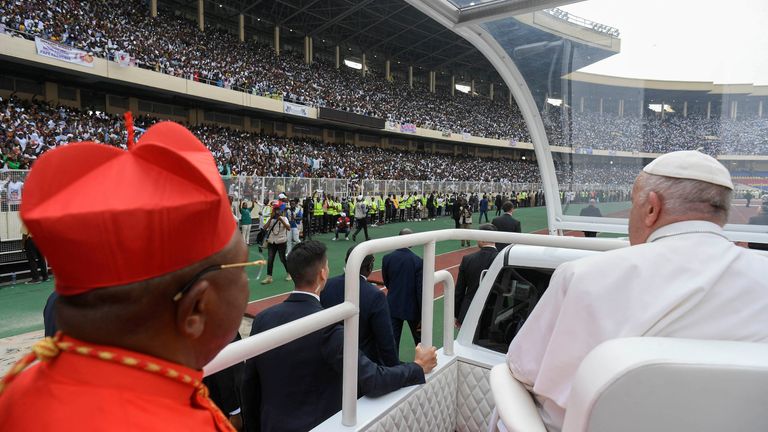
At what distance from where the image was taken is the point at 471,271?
15.1ft

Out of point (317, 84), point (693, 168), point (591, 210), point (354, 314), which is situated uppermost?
point (317, 84)

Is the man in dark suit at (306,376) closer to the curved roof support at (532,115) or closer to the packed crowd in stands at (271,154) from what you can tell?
the curved roof support at (532,115)

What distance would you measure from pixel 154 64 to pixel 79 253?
82.8 ft

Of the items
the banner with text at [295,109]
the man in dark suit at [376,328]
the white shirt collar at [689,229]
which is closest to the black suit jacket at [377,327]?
the man in dark suit at [376,328]

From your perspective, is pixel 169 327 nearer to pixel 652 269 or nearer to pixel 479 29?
pixel 652 269

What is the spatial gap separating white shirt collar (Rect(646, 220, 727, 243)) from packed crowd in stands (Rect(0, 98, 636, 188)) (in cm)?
316

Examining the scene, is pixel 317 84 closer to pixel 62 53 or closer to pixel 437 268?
pixel 62 53

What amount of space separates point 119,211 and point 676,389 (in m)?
0.94

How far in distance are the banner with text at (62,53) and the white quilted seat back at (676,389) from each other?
22039 mm

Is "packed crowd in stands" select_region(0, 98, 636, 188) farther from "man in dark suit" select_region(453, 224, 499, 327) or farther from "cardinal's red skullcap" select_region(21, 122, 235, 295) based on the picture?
"cardinal's red skullcap" select_region(21, 122, 235, 295)

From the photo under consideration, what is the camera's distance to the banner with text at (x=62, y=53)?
681 inches

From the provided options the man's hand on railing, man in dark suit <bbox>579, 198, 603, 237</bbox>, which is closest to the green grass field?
man in dark suit <bbox>579, 198, 603, 237</bbox>

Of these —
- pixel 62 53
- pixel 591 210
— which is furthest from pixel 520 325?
pixel 62 53

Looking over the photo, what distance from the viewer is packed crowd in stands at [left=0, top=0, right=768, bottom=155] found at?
3824 mm
